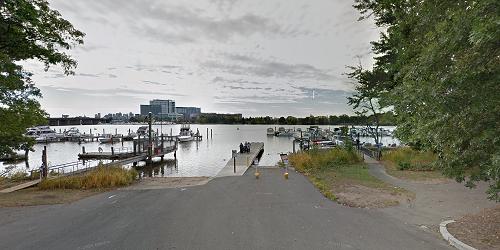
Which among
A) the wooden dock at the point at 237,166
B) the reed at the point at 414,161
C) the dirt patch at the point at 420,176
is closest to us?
the dirt patch at the point at 420,176

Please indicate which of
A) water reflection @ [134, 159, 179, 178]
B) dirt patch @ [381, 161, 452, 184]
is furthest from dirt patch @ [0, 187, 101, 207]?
water reflection @ [134, 159, 179, 178]

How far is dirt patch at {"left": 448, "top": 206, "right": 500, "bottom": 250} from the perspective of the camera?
19.8 ft

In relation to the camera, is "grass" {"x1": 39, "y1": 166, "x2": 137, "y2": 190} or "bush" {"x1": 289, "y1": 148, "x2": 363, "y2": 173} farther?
"bush" {"x1": 289, "y1": 148, "x2": 363, "y2": 173}

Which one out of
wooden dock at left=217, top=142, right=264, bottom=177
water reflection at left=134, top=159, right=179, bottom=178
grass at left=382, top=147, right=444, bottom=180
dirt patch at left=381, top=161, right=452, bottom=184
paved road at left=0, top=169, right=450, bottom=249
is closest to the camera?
paved road at left=0, top=169, right=450, bottom=249

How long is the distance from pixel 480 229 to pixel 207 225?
6421mm

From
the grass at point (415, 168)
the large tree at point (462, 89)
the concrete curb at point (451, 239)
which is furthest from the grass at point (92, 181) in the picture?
the grass at point (415, 168)

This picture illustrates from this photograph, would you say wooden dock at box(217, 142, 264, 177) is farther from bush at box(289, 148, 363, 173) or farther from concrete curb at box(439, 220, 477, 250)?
concrete curb at box(439, 220, 477, 250)

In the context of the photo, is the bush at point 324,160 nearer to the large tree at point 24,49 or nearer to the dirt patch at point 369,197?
the dirt patch at point 369,197

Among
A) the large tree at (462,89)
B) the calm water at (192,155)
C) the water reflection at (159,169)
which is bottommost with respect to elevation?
the water reflection at (159,169)

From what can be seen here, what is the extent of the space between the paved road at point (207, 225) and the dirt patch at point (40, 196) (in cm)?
92

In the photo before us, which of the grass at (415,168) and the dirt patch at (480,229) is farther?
the grass at (415,168)

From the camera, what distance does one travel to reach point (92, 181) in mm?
14281

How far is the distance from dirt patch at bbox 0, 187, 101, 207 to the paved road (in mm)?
924

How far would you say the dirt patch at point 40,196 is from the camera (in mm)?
10905
